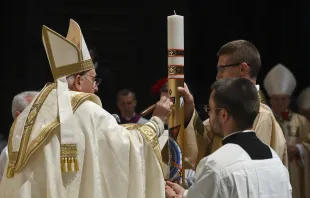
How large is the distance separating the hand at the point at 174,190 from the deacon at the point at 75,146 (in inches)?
18.0

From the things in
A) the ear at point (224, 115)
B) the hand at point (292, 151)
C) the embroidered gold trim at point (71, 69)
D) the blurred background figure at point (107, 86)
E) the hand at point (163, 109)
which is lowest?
the hand at point (292, 151)

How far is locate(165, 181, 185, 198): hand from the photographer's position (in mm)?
4223

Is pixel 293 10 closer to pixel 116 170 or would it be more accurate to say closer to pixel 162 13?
pixel 162 13

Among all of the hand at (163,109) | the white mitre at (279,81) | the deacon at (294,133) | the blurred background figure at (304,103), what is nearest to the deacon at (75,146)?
the hand at (163,109)

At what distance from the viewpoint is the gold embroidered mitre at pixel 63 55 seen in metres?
4.89

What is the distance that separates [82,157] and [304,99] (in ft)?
17.6

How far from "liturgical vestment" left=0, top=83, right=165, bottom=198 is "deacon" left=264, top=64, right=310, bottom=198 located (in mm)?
4059

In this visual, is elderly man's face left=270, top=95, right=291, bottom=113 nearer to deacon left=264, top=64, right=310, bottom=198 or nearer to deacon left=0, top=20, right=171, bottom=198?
deacon left=264, top=64, right=310, bottom=198

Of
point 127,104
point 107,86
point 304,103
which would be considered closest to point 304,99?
point 304,103

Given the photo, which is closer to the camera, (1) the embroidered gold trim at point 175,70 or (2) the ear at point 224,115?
(2) the ear at point 224,115

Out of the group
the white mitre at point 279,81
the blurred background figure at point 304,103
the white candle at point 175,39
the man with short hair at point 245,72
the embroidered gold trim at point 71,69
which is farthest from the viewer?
the blurred background figure at point 304,103

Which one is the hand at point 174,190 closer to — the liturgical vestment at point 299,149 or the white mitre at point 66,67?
the white mitre at point 66,67

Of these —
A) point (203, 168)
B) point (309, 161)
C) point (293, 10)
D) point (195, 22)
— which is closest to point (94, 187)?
point (203, 168)

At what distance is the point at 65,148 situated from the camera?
462 cm
